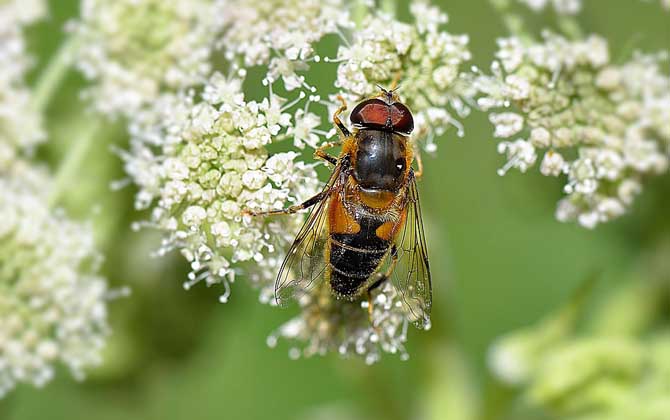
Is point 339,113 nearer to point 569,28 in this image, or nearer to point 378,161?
point 378,161

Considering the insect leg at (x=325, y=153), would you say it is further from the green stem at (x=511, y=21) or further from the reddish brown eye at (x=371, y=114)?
the green stem at (x=511, y=21)

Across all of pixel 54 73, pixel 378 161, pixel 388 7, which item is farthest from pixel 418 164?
pixel 54 73

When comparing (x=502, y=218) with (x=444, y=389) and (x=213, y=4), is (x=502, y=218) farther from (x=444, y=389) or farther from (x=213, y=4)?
(x=213, y=4)

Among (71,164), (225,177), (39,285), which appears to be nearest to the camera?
(225,177)

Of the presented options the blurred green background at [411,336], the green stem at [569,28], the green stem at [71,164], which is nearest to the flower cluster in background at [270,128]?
the green stem at [71,164]

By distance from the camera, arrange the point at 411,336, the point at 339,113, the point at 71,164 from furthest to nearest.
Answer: the point at 411,336
the point at 71,164
the point at 339,113

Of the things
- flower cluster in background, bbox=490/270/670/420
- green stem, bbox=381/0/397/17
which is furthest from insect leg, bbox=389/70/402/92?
flower cluster in background, bbox=490/270/670/420

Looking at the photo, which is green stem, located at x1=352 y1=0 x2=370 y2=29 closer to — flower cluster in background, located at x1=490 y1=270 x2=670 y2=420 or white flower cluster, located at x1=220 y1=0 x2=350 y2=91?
white flower cluster, located at x1=220 y1=0 x2=350 y2=91
